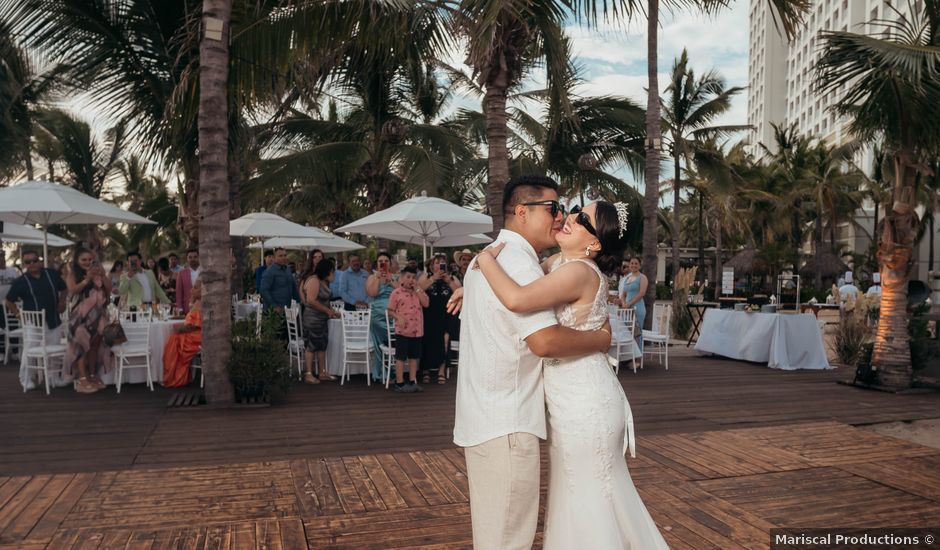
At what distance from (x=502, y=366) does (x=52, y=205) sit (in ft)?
26.9

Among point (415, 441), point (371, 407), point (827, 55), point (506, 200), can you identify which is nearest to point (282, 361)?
point (371, 407)

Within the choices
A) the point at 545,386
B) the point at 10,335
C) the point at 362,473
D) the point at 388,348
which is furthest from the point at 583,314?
the point at 10,335

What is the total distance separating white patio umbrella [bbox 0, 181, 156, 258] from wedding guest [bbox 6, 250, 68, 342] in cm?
25

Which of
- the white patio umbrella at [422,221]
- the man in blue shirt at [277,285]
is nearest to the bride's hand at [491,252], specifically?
the white patio umbrella at [422,221]

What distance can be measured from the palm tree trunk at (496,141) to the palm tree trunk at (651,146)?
157 inches

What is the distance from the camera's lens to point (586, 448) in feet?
7.80

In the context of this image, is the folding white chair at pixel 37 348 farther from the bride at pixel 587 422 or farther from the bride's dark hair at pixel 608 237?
the bride's dark hair at pixel 608 237

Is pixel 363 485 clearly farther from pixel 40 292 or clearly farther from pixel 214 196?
pixel 40 292

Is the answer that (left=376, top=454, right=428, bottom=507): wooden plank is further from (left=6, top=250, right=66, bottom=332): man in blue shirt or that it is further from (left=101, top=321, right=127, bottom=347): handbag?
(left=6, top=250, right=66, bottom=332): man in blue shirt

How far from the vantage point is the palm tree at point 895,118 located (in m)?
7.83

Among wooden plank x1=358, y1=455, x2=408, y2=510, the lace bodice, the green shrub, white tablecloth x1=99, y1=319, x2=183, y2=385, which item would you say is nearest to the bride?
the lace bodice

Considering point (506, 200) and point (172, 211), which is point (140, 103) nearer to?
point (506, 200)

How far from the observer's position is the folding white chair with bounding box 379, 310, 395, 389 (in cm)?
879

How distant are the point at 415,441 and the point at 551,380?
375 centimetres
